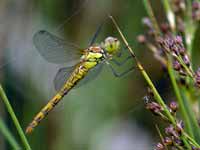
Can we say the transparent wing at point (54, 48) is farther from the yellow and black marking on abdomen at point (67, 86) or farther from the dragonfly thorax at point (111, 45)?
the dragonfly thorax at point (111, 45)

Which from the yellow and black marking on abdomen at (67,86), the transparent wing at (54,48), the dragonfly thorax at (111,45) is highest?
the transparent wing at (54,48)

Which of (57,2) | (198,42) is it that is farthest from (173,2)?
(57,2)

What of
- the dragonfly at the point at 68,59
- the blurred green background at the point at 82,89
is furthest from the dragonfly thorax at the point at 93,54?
the blurred green background at the point at 82,89

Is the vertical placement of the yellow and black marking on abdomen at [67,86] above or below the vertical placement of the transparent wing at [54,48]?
below

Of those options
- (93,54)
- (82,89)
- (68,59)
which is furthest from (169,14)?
(82,89)

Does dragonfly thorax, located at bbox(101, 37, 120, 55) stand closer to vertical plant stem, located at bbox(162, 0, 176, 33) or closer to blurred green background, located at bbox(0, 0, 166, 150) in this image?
vertical plant stem, located at bbox(162, 0, 176, 33)
